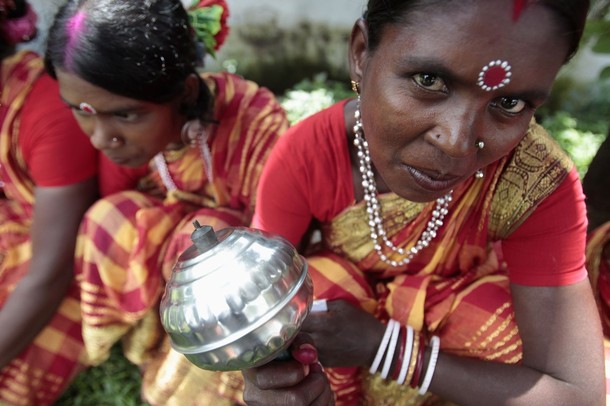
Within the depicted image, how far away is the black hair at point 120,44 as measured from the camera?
5.03 feet

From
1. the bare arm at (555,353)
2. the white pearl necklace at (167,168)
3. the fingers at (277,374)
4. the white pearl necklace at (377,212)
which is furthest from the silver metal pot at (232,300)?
the white pearl necklace at (167,168)

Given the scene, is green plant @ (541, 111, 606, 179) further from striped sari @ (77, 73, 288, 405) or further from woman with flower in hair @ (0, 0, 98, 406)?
woman with flower in hair @ (0, 0, 98, 406)

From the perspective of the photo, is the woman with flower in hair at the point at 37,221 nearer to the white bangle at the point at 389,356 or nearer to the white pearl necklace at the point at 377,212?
the white pearl necklace at the point at 377,212

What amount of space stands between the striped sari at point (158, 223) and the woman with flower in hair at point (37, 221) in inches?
4.0

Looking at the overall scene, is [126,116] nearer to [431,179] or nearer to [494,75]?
[431,179]

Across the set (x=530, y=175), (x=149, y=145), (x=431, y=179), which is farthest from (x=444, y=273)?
(x=149, y=145)

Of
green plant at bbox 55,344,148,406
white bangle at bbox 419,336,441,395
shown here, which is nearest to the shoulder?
white bangle at bbox 419,336,441,395

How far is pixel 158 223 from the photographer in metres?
1.81

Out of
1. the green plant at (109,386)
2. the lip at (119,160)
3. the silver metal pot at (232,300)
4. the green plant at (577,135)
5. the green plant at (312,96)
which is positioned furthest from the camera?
the green plant at (312,96)

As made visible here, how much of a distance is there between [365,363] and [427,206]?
0.43 meters

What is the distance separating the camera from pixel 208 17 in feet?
5.82

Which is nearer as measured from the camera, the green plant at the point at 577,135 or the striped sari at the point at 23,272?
the striped sari at the point at 23,272

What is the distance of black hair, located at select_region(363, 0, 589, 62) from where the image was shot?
95cm

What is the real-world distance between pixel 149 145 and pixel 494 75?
1.11m
